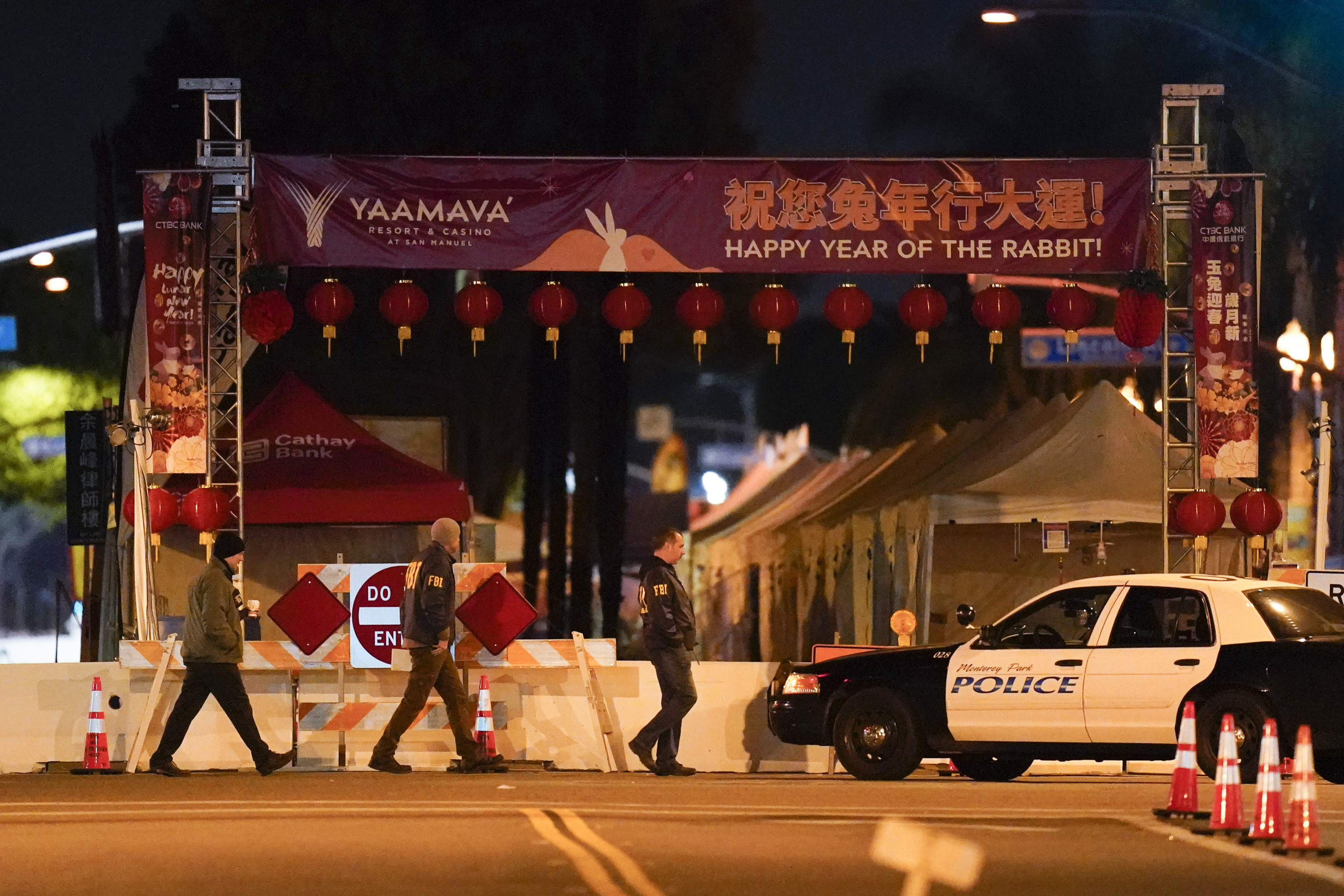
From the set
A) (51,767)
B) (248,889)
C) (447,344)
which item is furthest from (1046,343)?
(248,889)

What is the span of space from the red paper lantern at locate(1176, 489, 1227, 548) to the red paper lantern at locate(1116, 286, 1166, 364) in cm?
149

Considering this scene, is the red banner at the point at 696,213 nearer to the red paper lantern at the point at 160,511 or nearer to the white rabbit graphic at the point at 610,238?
the white rabbit graphic at the point at 610,238

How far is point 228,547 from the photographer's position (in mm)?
17484

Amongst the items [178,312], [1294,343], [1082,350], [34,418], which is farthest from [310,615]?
[34,418]

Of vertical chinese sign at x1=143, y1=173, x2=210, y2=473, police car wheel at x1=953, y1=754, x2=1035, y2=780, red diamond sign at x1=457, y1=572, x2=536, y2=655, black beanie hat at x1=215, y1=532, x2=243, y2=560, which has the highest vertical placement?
vertical chinese sign at x1=143, y1=173, x2=210, y2=473

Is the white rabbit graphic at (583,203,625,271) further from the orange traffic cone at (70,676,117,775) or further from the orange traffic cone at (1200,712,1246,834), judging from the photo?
the orange traffic cone at (1200,712,1246,834)

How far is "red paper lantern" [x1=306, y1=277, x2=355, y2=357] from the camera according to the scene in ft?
70.9

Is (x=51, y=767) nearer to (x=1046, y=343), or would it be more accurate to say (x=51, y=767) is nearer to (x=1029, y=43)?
(x=1046, y=343)

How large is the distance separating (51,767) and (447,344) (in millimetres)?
12803

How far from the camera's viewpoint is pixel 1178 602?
1627cm

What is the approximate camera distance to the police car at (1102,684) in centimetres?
1510

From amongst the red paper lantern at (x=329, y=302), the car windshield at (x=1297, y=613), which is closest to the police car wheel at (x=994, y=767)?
the car windshield at (x=1297, y=613)

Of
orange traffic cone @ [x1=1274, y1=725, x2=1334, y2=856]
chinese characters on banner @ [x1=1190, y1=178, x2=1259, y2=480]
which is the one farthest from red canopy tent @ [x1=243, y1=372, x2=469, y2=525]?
orange traffic cone @ [x1=1274, y1=725, x2=1334, y2=856]

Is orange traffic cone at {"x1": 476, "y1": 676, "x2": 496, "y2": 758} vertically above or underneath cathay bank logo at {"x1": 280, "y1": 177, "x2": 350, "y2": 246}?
underneath
